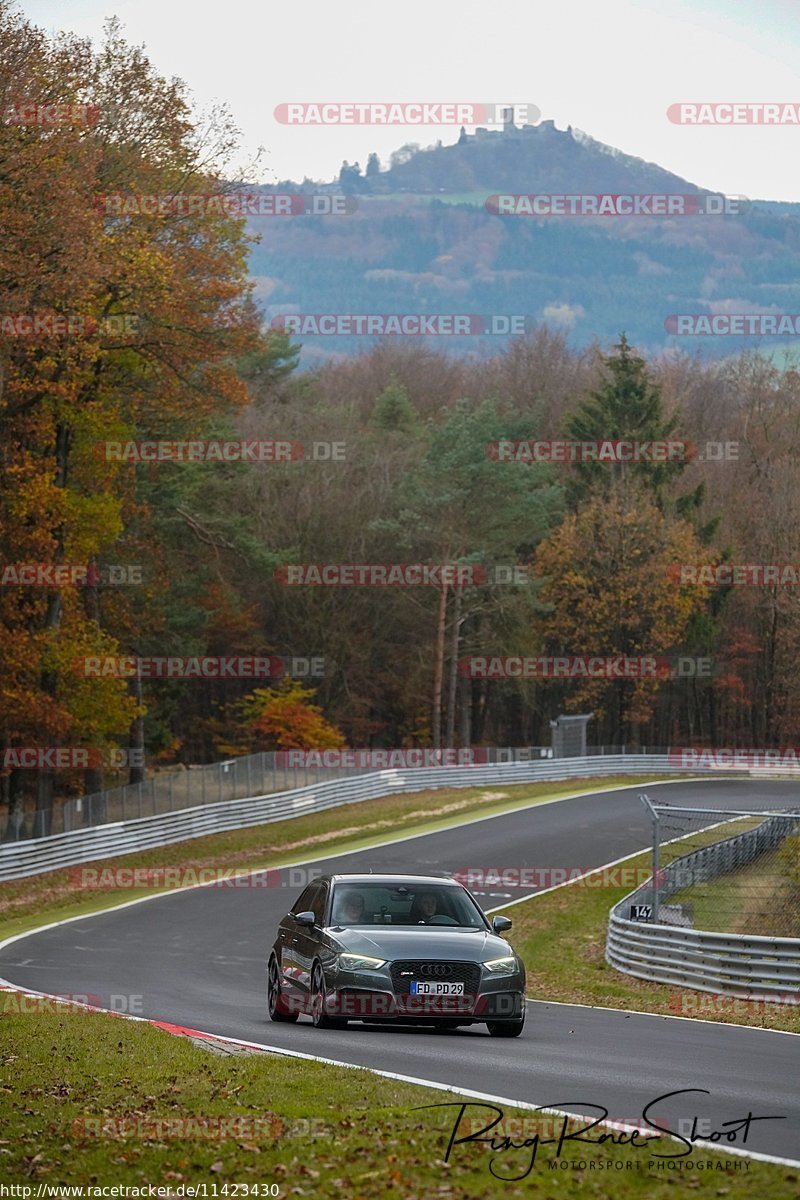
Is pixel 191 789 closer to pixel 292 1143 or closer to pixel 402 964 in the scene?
pixel 402 964

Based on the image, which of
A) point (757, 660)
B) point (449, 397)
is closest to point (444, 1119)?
point (757, 660)

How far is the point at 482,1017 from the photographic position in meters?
14.2

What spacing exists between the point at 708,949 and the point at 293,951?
6998 mm

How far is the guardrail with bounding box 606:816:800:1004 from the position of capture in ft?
61.7

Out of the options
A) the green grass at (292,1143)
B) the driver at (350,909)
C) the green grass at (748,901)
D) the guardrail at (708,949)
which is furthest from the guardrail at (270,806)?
the green grass at (292,1143)

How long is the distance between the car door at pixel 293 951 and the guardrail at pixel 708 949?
19.9 feet

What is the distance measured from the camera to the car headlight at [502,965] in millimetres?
14305

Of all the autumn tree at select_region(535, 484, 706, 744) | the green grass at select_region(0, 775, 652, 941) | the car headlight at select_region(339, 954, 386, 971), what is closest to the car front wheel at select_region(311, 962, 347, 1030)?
the car headlight at select_region(339, 954, 386, 971)

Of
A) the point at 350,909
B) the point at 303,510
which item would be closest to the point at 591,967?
the point at 350,909

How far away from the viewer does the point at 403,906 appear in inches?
603

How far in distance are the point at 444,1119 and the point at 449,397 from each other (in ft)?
282

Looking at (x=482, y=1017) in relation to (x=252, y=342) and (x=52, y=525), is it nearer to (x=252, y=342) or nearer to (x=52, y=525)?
(x=52, y=525)

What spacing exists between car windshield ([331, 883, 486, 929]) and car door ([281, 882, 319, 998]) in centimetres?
59

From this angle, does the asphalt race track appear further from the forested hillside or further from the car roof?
the forested hillside
